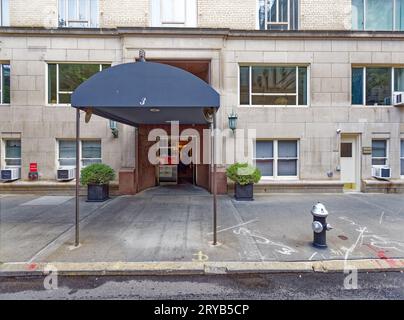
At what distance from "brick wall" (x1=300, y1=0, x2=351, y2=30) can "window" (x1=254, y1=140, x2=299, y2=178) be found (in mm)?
5526

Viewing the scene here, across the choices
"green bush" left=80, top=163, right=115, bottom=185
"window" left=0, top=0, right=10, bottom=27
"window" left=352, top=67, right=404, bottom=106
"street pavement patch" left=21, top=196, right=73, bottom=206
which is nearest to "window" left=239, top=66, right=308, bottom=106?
"window" left=352, top=67, right=404, bottom=106

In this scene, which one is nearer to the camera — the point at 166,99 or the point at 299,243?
the point at 166,99

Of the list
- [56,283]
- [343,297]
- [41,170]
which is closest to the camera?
[343,297]

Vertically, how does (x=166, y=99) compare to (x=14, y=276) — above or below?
above

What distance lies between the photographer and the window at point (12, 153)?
11.4 meters

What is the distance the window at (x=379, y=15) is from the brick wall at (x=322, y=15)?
3.16 feet

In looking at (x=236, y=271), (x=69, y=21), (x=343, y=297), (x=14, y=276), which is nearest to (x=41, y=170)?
(x=69, y=21)

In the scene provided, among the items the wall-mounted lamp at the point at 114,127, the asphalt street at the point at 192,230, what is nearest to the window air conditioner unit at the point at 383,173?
the asphalt street at the point at 192,230

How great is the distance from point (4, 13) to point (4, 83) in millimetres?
3280

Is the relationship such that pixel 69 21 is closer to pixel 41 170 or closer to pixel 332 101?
pixel 41 170

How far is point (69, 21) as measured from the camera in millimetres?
11469

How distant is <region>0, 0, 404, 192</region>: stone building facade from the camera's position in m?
11.1

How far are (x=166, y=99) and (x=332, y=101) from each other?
31.1 feet

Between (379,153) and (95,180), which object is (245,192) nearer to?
(95,180)
